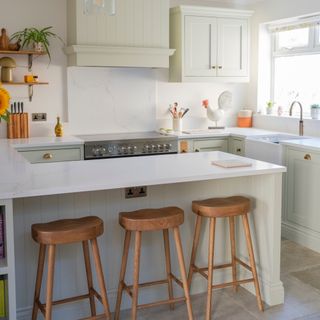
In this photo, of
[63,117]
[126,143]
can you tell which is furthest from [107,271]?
[63,117]

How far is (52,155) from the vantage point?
4.44m

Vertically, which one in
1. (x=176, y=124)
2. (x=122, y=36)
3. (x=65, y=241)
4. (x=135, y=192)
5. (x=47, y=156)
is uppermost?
(x=122, y=36)

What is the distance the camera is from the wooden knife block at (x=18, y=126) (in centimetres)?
475

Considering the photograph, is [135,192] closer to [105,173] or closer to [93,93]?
[105,173]

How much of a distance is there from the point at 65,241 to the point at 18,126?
2539 millimetres

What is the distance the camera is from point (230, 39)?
17.8 feet

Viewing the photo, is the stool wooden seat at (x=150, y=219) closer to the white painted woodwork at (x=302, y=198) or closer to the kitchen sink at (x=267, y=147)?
the white painted woodwork at (x=302, y=198)

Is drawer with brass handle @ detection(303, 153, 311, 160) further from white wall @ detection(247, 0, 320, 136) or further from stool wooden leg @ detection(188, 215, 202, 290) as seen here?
stool wooden leg @ detection(188, 215, 202, 290)

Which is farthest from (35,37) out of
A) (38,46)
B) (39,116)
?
(39,116)

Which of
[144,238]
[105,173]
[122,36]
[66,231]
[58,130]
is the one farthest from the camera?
[58,130]

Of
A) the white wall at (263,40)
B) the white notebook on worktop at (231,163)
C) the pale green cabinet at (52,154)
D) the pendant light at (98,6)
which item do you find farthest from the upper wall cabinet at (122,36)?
the white notebook on worktop at (231,163)

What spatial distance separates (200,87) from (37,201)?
3340mm

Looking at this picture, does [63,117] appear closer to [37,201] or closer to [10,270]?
[37,201]

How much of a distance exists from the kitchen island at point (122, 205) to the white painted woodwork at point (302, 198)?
3.63ft
